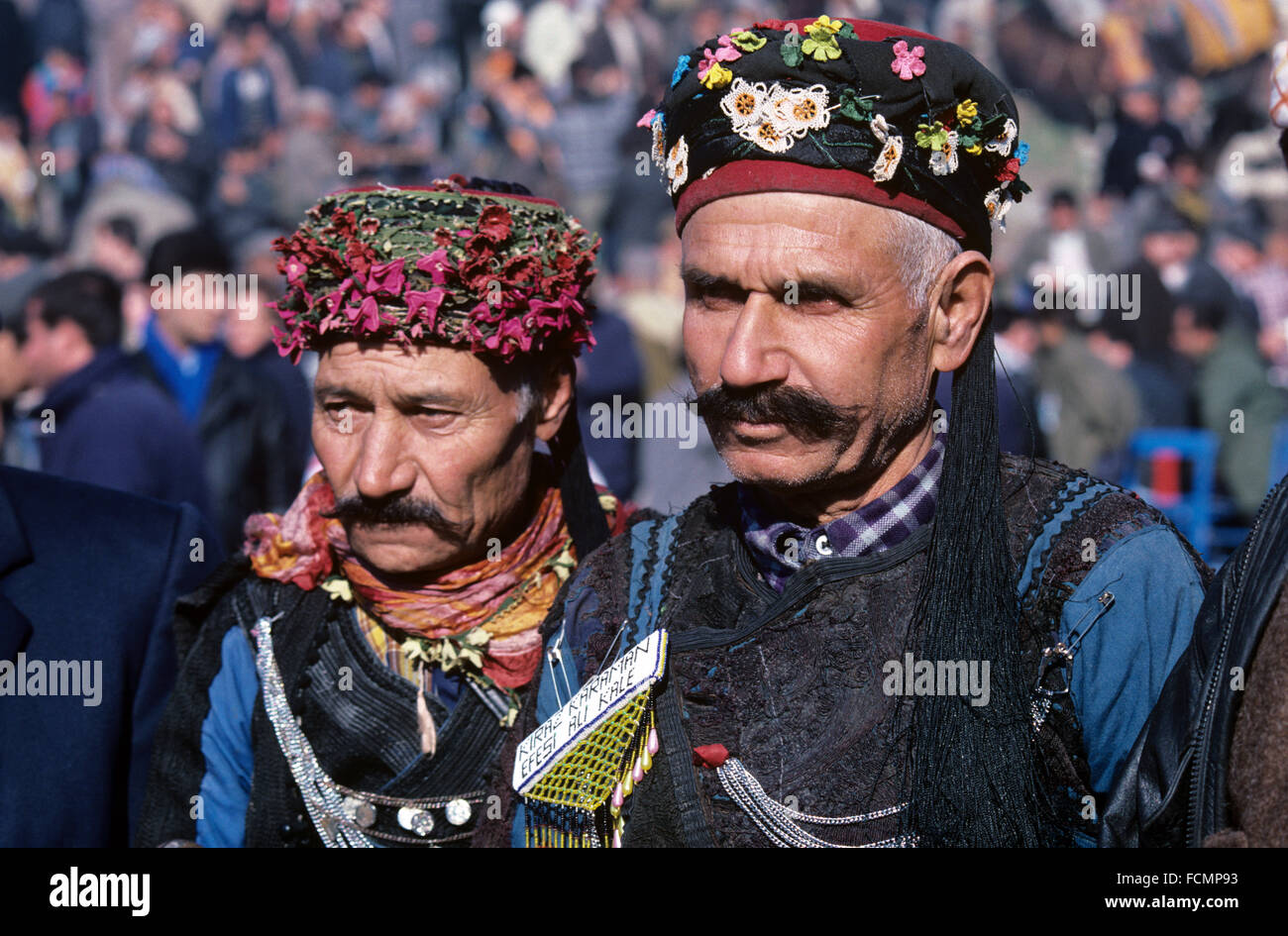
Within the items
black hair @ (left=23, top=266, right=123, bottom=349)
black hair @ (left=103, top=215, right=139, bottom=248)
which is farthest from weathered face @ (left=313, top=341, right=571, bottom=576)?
black hair @ (left=103, top=215, right=139, bottom=248)

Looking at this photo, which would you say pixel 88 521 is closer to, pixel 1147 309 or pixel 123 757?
pixel 123 757

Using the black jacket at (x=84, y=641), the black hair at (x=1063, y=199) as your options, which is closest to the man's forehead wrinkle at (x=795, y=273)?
the black jacket at (x=84, y=641)

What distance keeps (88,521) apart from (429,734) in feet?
2.96

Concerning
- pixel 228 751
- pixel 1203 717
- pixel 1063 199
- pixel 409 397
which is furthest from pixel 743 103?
pixel 1063 199

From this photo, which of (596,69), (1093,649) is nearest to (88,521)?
(1093,649)

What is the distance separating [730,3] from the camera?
11367mm

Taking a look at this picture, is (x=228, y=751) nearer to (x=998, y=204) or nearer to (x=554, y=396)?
(x=554, y=396)

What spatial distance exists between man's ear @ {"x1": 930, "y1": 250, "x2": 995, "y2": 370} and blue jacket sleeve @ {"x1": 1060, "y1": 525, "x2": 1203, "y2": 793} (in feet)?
1.35

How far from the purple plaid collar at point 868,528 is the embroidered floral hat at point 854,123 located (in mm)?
A: 401

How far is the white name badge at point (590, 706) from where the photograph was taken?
7.36ft

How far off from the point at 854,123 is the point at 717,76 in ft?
0.81

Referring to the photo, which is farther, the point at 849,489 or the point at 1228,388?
the point at 1228,388

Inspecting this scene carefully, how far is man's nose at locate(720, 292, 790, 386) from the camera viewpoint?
7.14 feet

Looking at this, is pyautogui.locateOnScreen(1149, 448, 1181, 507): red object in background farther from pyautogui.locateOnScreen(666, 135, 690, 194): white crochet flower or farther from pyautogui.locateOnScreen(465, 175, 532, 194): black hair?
pyautogui.locateOnScreen(666, 135, 690, 194): white crochet flower
